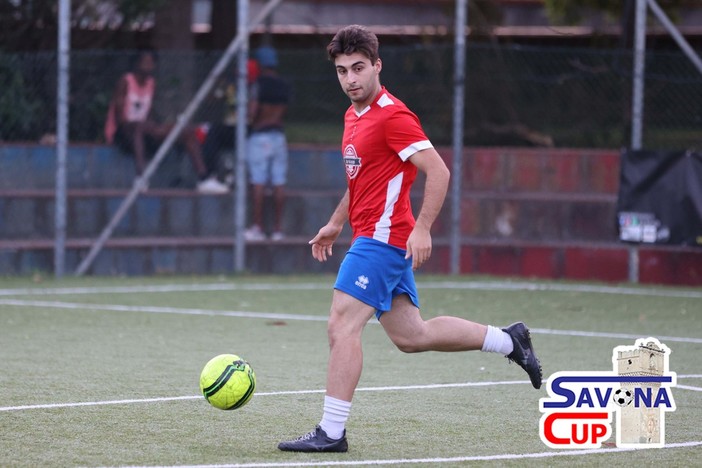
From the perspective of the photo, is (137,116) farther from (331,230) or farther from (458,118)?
(331,230)

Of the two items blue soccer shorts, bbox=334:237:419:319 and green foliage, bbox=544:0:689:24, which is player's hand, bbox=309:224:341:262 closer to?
blue soccer shorts, bbox=334:237:419:319

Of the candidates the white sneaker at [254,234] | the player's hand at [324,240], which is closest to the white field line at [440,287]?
the white sneaker at [254,234]

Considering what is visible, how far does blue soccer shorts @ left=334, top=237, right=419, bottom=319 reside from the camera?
20.8 ft

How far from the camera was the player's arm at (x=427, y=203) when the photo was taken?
6.22 metres

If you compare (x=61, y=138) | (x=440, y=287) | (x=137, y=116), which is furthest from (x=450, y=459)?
(x=137, y=116)

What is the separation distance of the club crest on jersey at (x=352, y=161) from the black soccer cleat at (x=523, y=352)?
133 centimetres

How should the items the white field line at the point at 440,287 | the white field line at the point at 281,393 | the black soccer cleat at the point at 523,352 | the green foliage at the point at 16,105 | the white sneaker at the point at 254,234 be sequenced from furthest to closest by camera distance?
1. the white sneaker at the point at 254,234
2. the green foliage at the point at 16,105
3. the white field line at the point at 440,287
4. the white field line at the point at 281,393
5. the black soccer cleat at the point at 523,352

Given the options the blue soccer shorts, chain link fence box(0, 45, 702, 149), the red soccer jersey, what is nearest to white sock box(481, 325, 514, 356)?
the blue soccer shorts

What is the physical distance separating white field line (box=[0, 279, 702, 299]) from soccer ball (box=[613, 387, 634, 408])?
8248 mm

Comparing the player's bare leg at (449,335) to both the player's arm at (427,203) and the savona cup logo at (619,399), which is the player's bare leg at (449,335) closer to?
the player's arm at (427,203)

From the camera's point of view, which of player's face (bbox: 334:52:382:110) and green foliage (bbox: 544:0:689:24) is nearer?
player's face (bbox: 334:52:382:110)

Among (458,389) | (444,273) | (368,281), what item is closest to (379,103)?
(368,281)

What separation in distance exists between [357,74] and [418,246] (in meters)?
0.93

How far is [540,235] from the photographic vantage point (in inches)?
634
